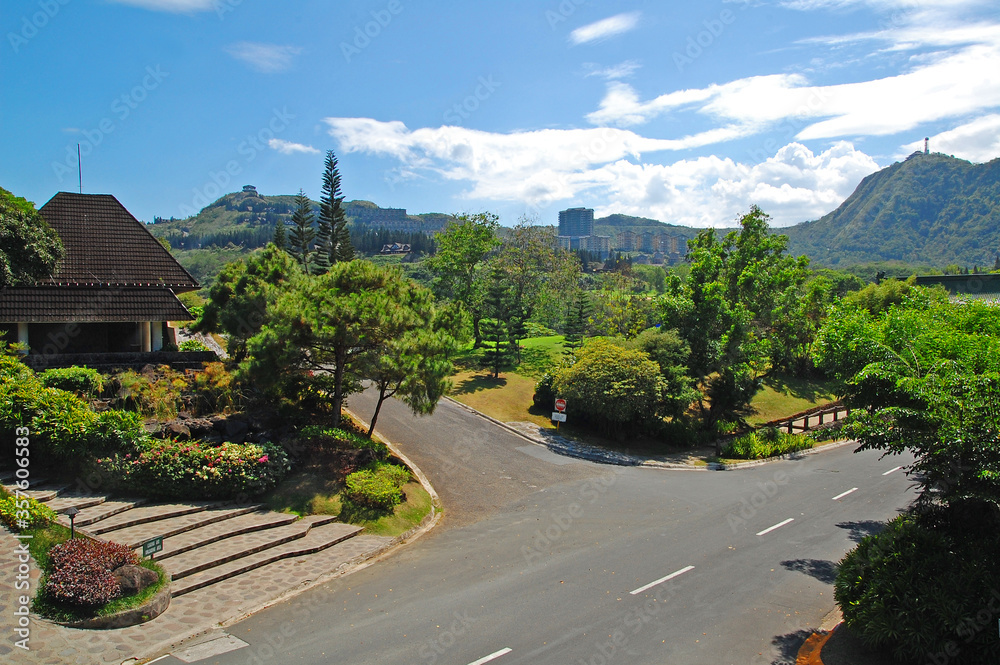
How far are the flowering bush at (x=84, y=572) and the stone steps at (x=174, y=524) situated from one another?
3.83 feet

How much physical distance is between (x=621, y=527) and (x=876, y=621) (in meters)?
6.55

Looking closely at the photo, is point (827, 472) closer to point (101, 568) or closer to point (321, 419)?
point (321, 419)

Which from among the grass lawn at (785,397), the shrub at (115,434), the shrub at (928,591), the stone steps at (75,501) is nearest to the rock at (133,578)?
the stone steps at (75,501)

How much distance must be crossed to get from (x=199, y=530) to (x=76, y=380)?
6797mm

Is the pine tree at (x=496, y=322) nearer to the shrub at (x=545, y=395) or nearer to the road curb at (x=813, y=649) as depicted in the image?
the shrub at (x=545, y=395)

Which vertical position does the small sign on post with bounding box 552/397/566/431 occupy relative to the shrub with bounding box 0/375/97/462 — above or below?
below

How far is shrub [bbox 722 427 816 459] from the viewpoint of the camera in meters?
22.6

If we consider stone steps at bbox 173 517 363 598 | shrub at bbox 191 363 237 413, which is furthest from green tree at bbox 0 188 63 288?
stone steps at bbox 173 517 363 598

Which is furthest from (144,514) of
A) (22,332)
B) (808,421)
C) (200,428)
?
(808,421)

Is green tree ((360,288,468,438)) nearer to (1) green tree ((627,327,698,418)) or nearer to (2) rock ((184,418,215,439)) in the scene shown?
(2) rock ((184,418,215,439))

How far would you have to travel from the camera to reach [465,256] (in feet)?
124

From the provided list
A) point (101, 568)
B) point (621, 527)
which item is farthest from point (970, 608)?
point (101, 568)

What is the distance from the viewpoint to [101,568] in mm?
8328

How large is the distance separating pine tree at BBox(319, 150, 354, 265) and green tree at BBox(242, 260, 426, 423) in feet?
80.5
